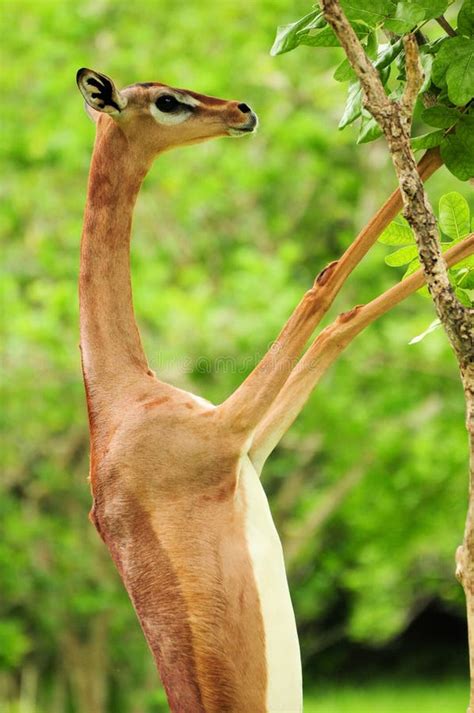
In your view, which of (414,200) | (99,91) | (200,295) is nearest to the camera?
(414,200)

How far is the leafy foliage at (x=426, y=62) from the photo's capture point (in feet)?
6.30

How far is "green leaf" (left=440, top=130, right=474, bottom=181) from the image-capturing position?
2.04m

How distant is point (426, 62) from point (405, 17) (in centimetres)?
15

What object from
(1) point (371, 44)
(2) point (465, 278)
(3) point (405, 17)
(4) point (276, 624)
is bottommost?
(4) point (276, 624)

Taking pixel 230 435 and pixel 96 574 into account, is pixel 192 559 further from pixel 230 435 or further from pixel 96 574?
pixel 96 574

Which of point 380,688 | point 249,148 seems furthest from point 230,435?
point 380,688

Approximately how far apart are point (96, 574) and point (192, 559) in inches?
354

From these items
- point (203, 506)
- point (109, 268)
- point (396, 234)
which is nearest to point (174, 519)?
point (203, 506)

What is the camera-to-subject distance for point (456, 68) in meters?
1.93

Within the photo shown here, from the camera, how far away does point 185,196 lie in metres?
9.36

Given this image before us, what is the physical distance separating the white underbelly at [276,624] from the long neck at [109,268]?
0.43 m

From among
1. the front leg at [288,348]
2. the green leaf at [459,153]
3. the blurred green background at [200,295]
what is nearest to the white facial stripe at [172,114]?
the front leg at [288,348]

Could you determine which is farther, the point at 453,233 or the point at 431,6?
the point at 453,233

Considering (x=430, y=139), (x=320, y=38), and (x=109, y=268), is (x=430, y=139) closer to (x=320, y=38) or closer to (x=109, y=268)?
(x=320, y=38)
